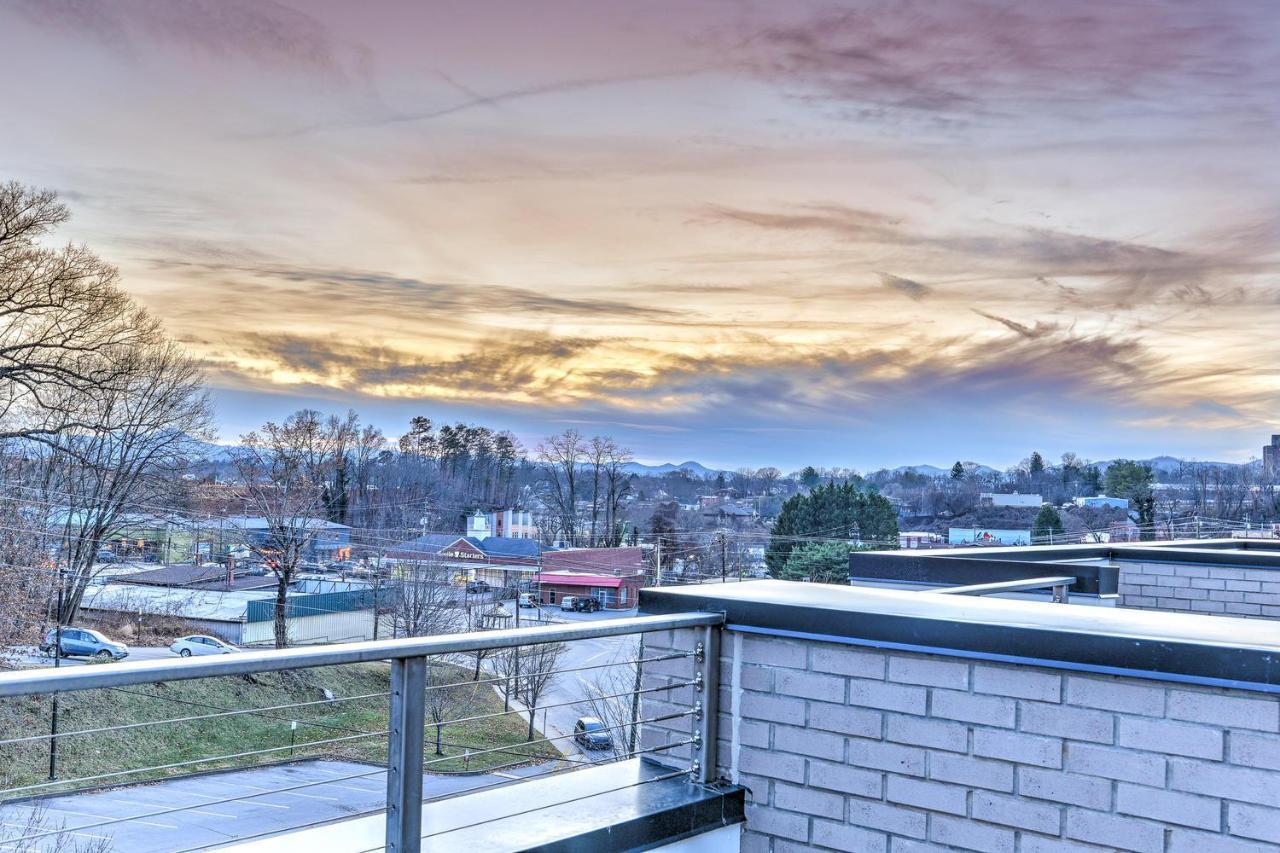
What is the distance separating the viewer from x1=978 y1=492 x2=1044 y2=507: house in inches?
1361

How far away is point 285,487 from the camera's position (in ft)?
93.9

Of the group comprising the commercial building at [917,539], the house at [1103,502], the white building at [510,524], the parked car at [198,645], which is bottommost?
the parked car at [198,645]

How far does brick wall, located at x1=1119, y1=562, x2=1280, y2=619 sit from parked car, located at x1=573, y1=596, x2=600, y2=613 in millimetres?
25178

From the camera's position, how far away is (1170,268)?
53.7ft

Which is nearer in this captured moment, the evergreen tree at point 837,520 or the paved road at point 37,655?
the paved road at point 37,655

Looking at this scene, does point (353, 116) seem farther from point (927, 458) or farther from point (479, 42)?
point (927, 458)

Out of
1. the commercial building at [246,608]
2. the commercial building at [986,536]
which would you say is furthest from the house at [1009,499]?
the commercial building at [246,608]

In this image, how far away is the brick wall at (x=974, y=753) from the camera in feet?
7.56

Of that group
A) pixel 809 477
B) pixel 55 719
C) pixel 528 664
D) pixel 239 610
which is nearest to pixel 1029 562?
pixel 55 719

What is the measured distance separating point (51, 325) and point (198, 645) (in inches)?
358

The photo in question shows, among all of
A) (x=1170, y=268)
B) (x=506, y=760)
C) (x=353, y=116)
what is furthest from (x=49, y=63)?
(x=1170, y=268)

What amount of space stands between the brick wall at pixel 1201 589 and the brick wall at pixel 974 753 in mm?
5060

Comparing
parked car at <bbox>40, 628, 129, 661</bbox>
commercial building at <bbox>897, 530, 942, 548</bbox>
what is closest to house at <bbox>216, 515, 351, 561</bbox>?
parked car at <bbox>40, 628, 129, 661</bbox>

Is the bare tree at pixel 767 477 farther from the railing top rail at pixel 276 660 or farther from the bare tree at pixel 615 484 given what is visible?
the railing top rail at pixel 276 660
